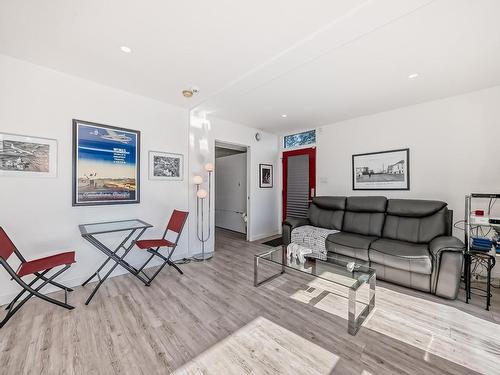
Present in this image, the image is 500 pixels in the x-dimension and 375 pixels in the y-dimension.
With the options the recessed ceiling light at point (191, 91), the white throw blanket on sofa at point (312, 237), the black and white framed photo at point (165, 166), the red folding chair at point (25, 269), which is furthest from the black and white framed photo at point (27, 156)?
the white throw blanket on sofa at point (312, 237)

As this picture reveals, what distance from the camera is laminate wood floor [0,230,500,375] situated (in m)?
1.51

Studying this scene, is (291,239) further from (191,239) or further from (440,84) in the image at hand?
(440,84)

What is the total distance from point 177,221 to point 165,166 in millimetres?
958

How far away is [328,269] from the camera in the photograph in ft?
8.09

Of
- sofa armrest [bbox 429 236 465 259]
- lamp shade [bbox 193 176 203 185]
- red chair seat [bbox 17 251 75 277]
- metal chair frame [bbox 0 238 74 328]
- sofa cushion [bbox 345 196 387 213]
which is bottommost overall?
metal chair frame [bbox 0 238 74 328]

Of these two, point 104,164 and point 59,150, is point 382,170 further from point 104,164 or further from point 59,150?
point 59,150

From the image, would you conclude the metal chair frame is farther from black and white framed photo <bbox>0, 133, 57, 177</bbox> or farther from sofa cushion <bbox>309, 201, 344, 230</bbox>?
sofa cushion <bbox>309, 201, 344, 230</bbox>

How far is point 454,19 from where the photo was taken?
1.75m

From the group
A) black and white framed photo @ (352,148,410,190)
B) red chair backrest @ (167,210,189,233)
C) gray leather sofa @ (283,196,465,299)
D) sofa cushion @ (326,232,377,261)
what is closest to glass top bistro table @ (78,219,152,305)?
red chair backrest @ (167,210,189,233)

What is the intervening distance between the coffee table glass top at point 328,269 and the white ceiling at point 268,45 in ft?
7.35

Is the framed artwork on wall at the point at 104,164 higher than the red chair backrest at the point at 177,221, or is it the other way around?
the framed artwork on wall at the point at 104,164

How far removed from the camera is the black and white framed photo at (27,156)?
7.50 feet

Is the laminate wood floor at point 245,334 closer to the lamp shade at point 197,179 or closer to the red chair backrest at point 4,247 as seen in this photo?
the red chair backrest at point 4,247

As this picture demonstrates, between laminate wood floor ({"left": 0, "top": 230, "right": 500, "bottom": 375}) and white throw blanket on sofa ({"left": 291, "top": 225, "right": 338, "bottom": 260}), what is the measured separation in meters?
0.80
